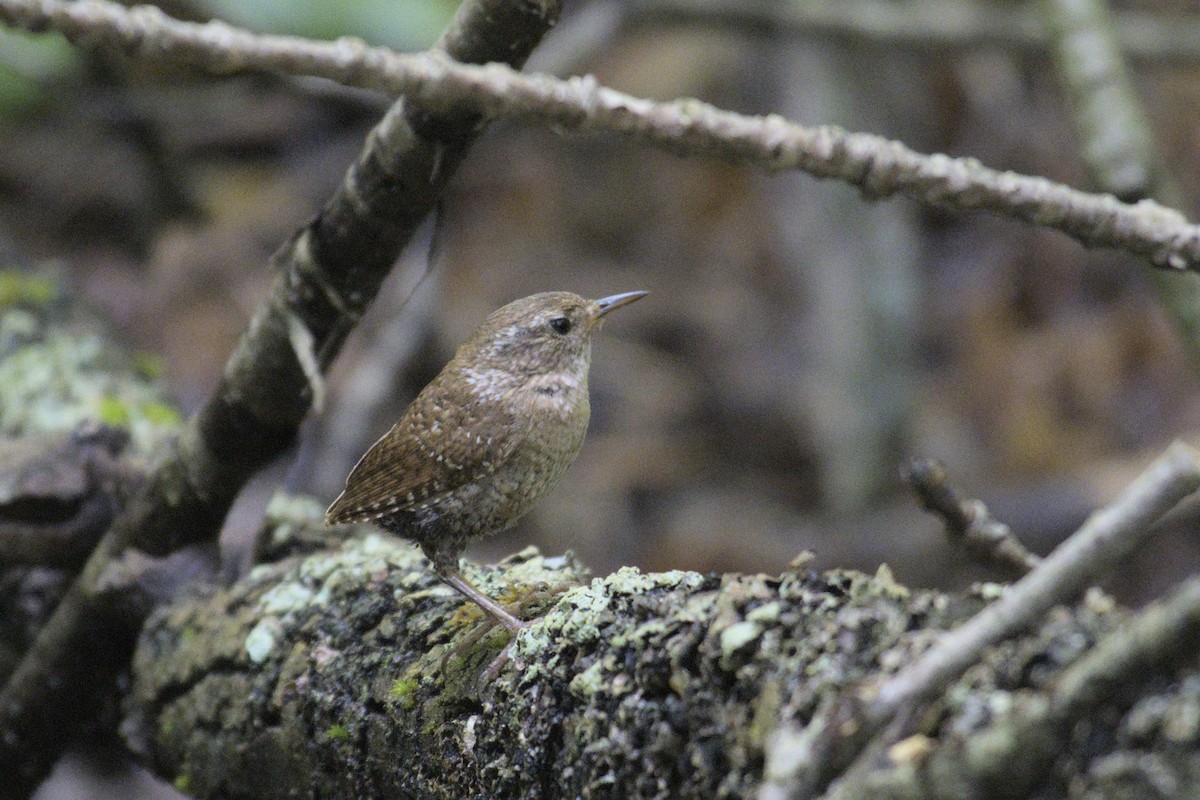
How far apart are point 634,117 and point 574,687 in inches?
33.4

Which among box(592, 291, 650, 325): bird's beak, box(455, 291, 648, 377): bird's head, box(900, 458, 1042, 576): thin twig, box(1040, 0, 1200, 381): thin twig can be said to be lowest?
box(455, 291, 648, 377): bird's head

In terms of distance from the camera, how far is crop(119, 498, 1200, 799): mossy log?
1.17 meters

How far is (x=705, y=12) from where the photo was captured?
6172mm

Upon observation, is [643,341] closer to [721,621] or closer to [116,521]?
[116,521]

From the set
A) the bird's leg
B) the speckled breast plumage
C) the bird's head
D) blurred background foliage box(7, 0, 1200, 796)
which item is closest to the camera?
the bird's leg

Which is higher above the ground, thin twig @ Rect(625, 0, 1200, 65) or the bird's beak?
thin twig @ Rect(625, 0, 1200, 65)

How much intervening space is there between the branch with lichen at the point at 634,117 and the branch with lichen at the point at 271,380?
0.20m

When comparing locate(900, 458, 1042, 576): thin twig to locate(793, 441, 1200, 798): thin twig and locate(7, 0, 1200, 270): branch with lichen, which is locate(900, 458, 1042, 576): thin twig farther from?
locate(793, 441, 1200, 798): thin twig

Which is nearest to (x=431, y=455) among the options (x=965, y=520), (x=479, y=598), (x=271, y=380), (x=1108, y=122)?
(x=271, y=380)

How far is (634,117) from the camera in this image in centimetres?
189

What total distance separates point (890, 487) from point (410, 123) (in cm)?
448

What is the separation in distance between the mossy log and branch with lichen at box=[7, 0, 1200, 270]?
2.26 feet

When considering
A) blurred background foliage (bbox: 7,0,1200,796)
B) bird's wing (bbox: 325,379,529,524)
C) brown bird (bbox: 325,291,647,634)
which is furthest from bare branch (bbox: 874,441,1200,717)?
blurred background foliage (bbox: 7,0,1200,796)

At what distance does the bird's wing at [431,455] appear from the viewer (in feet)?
8.61
